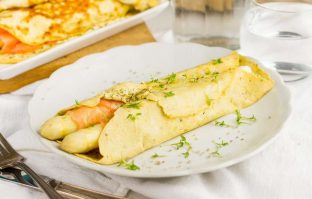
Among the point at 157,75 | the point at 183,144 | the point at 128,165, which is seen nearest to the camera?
the point at 128,165

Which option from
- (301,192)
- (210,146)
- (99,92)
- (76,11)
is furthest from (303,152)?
(76,11)

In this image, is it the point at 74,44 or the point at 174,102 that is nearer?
the point at 174,102

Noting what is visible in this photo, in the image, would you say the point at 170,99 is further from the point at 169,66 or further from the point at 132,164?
the point at 169,66

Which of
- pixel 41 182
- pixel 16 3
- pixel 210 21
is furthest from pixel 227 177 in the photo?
pixel 16 3

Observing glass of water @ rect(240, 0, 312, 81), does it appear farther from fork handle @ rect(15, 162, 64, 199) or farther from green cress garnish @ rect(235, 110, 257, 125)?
fork handle @ rect(15, 162, 64, 199)

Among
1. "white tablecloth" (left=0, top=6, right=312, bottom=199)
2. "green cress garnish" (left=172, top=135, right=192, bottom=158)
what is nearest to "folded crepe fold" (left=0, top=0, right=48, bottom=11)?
"white tablecloth" (left=0, top=6, right=312, bottom=199)

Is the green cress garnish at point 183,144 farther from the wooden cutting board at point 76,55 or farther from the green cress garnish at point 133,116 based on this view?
the wooden cutting board at point 76,55

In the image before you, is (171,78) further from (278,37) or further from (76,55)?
(76,55)
